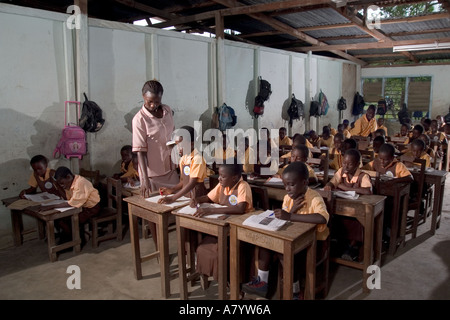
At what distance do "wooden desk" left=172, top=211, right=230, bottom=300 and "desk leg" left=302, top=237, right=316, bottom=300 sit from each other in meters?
0.61

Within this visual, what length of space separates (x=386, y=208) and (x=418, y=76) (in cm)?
990

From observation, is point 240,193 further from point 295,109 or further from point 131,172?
point 295,109

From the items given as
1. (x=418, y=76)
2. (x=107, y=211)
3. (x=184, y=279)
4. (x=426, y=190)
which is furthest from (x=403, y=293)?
(x=418, y=76)

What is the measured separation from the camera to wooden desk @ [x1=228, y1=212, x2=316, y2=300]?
7.84 feet

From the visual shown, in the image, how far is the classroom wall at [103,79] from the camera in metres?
4.38

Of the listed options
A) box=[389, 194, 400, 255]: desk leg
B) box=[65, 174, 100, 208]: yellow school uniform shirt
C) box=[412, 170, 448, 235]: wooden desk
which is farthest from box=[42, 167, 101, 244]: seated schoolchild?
box=[412, 170, 448, 235]: wooden desk

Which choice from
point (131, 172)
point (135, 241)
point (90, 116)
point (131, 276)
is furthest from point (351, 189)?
point (90, 116)

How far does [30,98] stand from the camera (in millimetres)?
4496

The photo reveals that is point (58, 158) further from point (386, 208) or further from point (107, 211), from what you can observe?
point (386, 208)

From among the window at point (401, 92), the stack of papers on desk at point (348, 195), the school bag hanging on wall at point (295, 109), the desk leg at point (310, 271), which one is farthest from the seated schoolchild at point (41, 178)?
the window at point (401, 92)

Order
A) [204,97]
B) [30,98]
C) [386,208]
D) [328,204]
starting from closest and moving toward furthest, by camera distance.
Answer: [328,204], [386,208], [30,98], [204,97]

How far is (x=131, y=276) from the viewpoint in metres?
3.55

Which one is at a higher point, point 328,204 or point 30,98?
point 30,98

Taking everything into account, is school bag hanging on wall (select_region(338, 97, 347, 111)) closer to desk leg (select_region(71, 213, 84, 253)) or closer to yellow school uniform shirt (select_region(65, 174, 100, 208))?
yellow school uniform shirt (select_region(65, 174, 100, 208))
